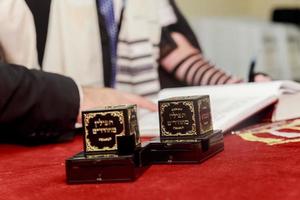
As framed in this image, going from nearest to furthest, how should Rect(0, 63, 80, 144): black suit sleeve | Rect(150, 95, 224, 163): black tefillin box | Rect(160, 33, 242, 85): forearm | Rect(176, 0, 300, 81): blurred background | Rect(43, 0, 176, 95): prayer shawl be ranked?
Rect(150, 95, 224, 163): black tefillin box < Rect(0, 63, 80, 144): black suit sleeve < Rect(43, 0, 176, 95): prayer shawl < Rect(160, 33, 242, 85): forearm < Rect(176, 0, 300, 81): blurred background

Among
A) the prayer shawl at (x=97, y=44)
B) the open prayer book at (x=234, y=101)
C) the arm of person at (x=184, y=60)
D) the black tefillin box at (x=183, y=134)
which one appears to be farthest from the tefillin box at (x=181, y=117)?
the arm of person at (x=184, y=60)

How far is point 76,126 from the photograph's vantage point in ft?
2.74

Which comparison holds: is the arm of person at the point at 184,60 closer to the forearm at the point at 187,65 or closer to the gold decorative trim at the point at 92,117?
the forearm at the point at 187,65

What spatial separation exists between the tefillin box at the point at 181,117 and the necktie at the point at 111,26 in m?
0.56

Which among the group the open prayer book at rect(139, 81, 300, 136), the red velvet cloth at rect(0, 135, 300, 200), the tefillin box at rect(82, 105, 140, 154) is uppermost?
the tefillin box at rect(82, 105, 140, 154)

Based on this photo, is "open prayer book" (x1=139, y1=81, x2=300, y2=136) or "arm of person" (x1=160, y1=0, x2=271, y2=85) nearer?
"open prayer book" (x1=139, y1=81, x2=300, y2=136)

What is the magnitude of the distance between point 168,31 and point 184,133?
29.1 inches

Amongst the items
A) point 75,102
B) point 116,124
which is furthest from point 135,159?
point 75,102

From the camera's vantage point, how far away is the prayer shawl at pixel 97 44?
3.48ft

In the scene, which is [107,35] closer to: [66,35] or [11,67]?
[66,35]

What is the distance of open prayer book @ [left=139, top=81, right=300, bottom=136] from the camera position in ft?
2.57

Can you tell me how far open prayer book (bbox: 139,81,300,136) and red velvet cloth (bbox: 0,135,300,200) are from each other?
126 mm

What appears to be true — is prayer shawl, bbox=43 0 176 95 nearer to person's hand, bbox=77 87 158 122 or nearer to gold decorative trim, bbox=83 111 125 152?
person's hand, bbox=77 87 158 122

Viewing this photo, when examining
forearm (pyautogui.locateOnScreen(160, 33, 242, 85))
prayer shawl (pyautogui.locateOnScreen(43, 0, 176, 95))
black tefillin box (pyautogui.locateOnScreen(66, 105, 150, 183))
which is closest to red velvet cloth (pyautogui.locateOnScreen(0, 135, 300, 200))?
black tefillin box (pyautogui.locateOnScreen(66, 105, 150, 183))
